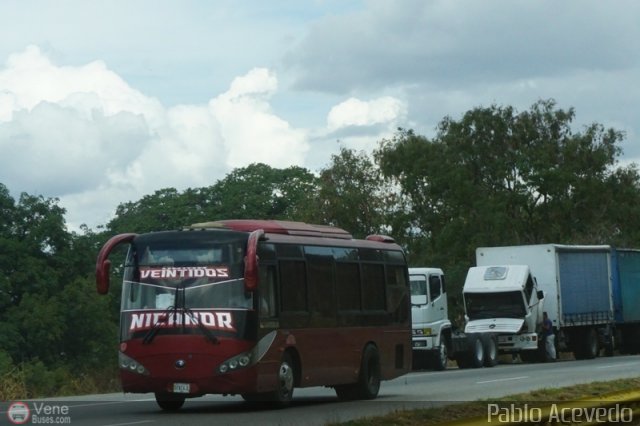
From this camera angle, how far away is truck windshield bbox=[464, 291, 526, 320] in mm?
42562

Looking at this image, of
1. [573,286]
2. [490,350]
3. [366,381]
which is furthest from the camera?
[573,286]

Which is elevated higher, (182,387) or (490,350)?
(490,350)

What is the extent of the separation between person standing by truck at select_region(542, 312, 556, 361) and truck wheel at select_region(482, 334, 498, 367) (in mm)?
2019

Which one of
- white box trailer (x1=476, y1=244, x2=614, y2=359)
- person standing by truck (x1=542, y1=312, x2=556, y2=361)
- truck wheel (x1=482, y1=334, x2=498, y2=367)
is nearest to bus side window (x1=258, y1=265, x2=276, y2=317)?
truck wheel (x1=482, y1=334, x2=498, y2=367)

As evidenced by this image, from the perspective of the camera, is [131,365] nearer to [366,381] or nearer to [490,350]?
[366,381]

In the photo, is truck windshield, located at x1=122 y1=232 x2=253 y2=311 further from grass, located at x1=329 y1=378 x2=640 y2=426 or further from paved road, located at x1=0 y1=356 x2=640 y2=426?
grass, located at x1=329 y1=378 x2=640 y2=426

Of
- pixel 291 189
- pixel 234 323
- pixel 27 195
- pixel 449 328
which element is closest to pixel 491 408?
pixel 234 323

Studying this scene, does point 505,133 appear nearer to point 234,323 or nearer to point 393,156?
point 393,156

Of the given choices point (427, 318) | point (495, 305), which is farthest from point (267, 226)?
point (495, 305)

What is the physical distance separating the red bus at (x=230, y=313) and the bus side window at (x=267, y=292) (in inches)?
0.6

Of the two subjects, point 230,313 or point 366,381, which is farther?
point 366,381

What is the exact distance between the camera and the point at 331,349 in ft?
71.0

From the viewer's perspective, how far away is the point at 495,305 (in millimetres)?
43094

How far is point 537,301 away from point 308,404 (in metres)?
22.8
